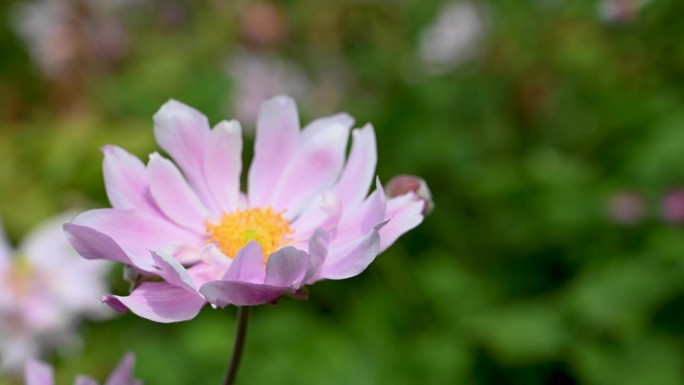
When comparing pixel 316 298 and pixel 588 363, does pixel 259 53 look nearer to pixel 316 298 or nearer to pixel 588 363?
pixel 316 298

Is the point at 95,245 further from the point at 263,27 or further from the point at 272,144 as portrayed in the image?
the point at 263,27

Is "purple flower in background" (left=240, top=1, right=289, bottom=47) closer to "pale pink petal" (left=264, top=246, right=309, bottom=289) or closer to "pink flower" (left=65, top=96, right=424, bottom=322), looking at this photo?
"pink flower" (left=65, top=96, right=424, bottom=322)

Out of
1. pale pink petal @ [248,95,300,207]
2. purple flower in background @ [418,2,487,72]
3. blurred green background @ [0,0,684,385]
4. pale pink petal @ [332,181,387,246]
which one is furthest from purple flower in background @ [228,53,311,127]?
pale pink petal @ [332,181,387,246]

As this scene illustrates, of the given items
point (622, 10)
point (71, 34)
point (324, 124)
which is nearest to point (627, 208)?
point (622, 10)

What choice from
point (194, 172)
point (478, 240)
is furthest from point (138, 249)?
point (478, 240)

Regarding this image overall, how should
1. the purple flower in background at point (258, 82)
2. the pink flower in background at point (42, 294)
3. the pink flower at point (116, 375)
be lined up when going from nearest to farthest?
the pink flower at point (116, 375), the pink flower in background at point (42, 294), the purple flower in background at point (258, 82)

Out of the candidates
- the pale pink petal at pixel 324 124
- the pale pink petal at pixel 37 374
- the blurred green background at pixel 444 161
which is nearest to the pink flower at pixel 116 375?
the pale pink petal at pixel 37 374

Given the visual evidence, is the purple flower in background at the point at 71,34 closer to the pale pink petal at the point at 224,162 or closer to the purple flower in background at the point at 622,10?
the purple flower in background at the point at 622,10

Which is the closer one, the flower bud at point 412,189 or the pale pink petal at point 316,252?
the pale pink petal at point 316,252
